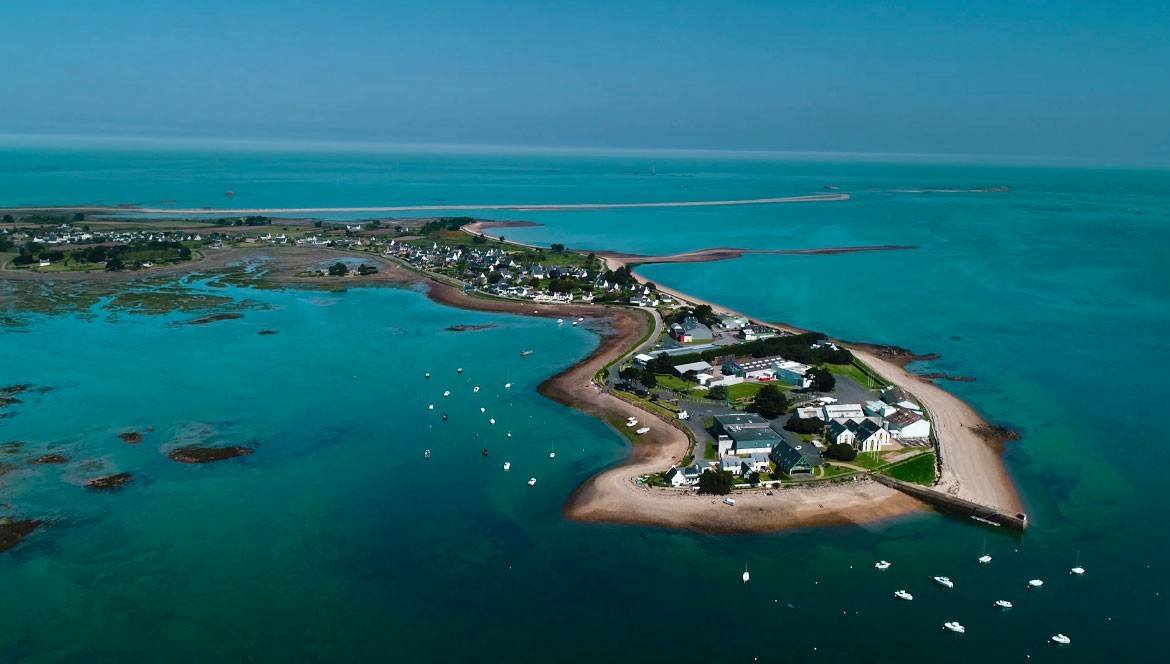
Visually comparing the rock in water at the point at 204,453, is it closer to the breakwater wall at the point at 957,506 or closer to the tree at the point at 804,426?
the tree at the point at 804,426

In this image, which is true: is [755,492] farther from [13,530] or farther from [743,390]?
[13,530]

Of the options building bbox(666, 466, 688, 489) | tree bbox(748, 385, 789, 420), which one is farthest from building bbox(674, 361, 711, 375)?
building bbox(666, 466, 688, 489)

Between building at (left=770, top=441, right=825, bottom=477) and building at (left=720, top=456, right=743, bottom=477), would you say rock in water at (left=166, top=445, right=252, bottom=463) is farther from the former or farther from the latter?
→ building at (left=770, top=441, right=825, bottom=477)

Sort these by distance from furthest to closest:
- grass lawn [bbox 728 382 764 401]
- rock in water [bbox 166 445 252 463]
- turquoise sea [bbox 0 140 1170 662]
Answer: grass lawn [bbox 728 382 764 401] < rock in water [bbox 166 445 252 463] < turquoise sea [bbox 0 140 1170 662]

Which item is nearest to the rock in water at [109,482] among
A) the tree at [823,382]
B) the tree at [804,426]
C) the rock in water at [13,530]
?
the rock in water at [13,530]

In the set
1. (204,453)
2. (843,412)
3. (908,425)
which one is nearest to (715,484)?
(843,412)
